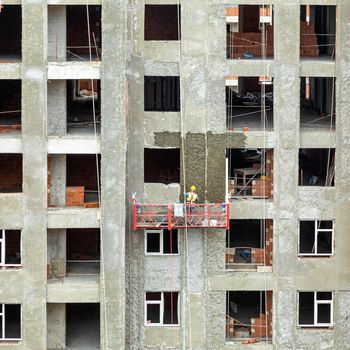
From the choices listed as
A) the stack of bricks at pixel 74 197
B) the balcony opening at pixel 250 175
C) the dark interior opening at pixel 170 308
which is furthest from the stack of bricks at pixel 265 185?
the stack of bricks at pixel 74 197

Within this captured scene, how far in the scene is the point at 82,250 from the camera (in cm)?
4369

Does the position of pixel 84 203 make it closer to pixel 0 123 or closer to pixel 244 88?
pixel 0 123

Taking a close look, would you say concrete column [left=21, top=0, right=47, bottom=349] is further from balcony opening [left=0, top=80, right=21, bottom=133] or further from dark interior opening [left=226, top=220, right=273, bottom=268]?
dark interior opening [left=226, top=220, right=273, bottom=268]

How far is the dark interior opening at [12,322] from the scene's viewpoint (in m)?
40.9

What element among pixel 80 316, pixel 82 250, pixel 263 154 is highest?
pixel 263 154

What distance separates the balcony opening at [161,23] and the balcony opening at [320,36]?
5.27 meters

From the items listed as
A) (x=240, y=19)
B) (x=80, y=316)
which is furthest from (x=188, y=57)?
(x=80, y=316)

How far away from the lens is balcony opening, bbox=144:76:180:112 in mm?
44500

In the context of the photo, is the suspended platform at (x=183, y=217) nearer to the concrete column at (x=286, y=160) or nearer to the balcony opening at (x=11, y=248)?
the concrete column at (x=286, y=160)

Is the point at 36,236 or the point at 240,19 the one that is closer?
the point at 36,236

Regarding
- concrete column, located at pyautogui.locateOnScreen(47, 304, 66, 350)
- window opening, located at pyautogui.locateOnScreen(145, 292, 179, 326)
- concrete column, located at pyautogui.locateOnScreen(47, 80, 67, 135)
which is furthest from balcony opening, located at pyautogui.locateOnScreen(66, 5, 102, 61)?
concrete column, located at pyautogui.locateOnScreen(47, 304, 66, 350)

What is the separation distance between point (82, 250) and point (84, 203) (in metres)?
4.04

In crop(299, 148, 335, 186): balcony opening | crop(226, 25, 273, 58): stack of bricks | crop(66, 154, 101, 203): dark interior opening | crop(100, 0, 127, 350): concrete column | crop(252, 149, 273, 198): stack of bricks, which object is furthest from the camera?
crop(66, 154, 101, 203): dark interior opening

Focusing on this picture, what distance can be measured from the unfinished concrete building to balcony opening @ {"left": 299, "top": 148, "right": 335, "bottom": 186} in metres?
0.26
